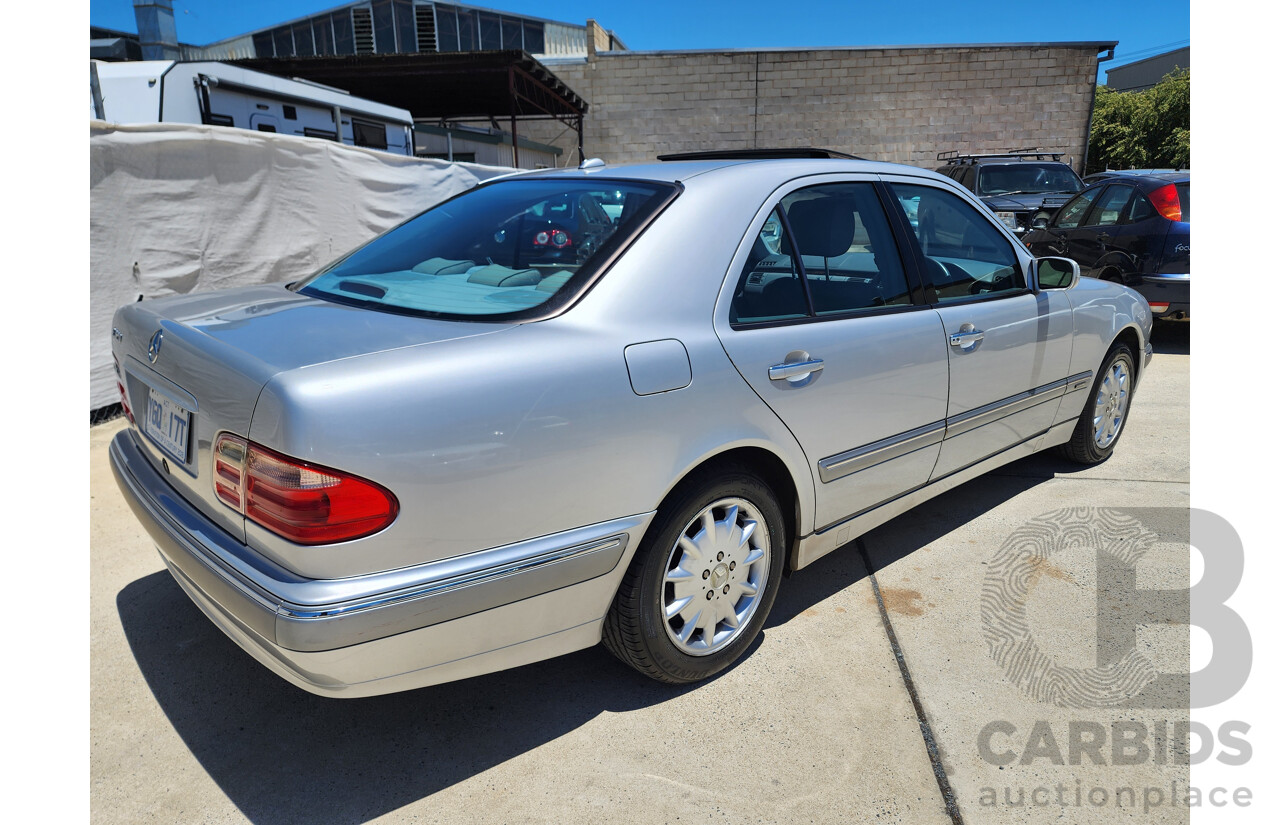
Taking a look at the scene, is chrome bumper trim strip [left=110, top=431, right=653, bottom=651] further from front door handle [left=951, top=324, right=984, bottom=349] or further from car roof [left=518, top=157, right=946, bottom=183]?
front door handle [left=951, top=324, right=984, bottom=349]

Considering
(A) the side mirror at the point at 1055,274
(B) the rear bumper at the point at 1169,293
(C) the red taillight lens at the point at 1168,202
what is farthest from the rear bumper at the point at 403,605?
(C) the red taillight lens at the point at 1168,202

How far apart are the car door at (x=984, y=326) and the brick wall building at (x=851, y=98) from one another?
22.1 metres

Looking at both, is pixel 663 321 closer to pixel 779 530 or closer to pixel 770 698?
pixel 779 530

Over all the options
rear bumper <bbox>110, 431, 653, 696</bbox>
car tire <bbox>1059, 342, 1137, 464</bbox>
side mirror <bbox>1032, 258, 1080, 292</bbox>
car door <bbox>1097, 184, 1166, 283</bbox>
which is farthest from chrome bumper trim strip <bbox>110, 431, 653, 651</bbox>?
car door <bbox>1097, 184, 1166, 283</bbox>

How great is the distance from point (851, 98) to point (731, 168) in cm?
2488

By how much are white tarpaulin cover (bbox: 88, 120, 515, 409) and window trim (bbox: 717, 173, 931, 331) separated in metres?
4.71

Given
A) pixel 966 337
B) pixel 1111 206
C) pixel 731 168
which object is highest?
pixel 1111 206

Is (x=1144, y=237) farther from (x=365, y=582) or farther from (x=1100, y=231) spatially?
(x=365, y=582)

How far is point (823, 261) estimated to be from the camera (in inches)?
110

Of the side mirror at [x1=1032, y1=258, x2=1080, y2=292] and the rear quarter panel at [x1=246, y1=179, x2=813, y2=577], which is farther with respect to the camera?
the side mirror at [x1=1032, y1=258, x2=1080, y2=292]

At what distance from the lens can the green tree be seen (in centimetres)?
3244

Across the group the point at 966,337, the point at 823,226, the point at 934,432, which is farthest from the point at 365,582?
the point at 966,337

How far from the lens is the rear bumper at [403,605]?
1.75 meters

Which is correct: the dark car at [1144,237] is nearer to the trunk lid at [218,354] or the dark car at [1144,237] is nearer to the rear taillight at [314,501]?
the trunk lid at [218,354]
